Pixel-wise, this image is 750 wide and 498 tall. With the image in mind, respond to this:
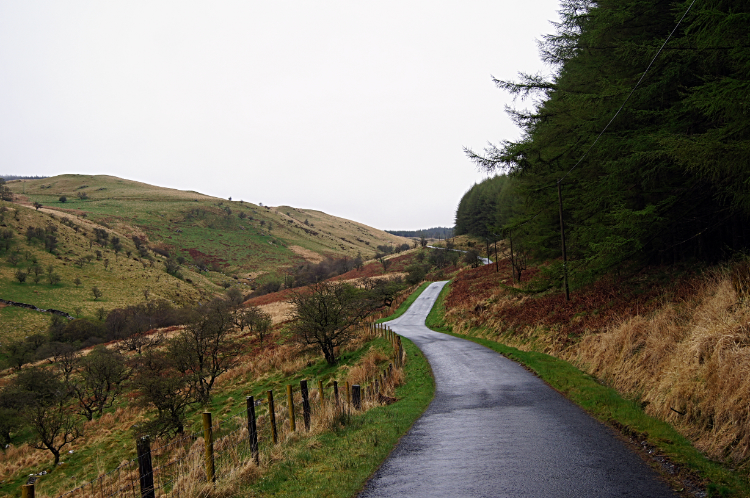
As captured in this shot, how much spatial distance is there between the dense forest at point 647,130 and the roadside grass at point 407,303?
23150mm

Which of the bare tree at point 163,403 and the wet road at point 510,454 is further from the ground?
the wet road at point 510,454

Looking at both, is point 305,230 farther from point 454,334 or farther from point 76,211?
point 454,334

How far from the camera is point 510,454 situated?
7.01m

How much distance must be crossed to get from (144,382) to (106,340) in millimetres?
38423

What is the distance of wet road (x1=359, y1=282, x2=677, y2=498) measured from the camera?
5.59 m

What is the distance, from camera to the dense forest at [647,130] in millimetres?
9797

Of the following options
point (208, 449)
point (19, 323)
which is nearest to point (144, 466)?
point (208, 449)

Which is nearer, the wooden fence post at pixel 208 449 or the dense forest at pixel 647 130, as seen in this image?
the wooden fence post at pixel 208 449

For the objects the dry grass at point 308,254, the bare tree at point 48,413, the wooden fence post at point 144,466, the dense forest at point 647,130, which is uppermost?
the dry grass at point 308,254

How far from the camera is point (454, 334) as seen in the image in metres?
30.3

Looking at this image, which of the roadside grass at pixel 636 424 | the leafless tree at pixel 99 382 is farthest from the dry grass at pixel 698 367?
the leafless tree at pixel 99 382

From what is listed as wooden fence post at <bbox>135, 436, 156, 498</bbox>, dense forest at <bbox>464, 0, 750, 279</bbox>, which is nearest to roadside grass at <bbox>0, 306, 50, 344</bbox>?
dense forest at <bbox>464, 0, 750, 279</bbox>

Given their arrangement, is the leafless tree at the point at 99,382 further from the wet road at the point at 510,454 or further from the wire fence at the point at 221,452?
the wet road at the point at 510,454

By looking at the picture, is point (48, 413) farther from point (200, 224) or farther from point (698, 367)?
point (200, 224)
